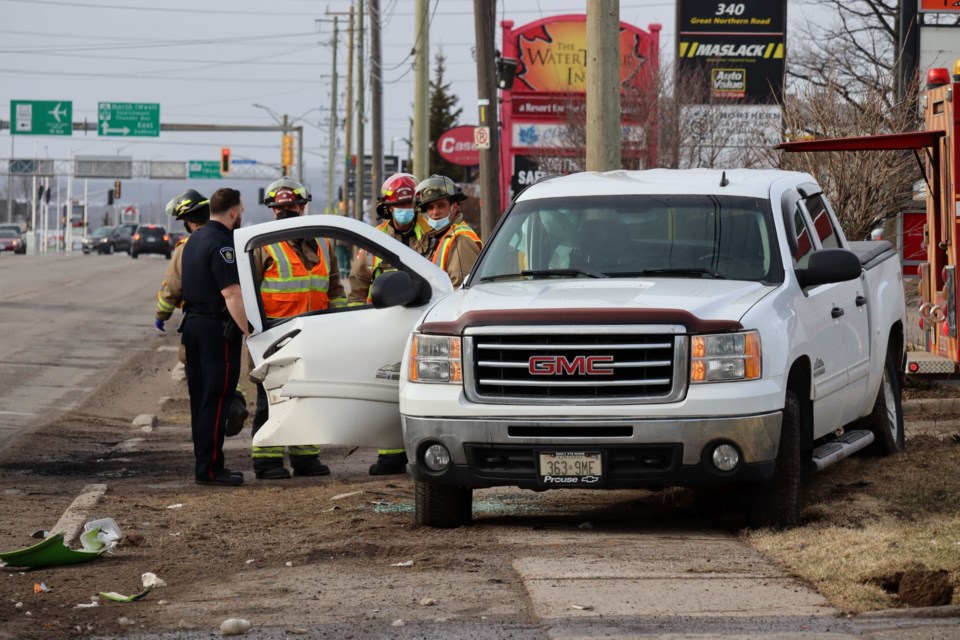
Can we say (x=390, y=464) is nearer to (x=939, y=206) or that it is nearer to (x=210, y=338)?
(x=210, y=338)

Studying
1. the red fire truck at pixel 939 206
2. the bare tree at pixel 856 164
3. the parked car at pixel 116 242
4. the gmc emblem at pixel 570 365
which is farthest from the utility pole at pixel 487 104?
the parked car at pixel 116 242

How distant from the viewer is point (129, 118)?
7838cm

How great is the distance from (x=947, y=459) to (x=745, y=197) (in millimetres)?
2513

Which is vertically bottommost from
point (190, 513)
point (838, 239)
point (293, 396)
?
point (190, 513)

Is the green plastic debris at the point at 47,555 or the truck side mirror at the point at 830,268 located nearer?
the green plastic debris at the point at 47,555

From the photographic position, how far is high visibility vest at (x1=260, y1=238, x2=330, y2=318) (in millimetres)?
10586

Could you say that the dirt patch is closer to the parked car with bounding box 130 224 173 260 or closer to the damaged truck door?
the damaged truck door

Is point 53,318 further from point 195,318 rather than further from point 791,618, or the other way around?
point 791,618

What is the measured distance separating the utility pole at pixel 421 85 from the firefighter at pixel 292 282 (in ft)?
59.6

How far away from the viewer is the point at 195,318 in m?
10.5

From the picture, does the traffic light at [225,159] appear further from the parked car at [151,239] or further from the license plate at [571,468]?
the license plate at [571,468]

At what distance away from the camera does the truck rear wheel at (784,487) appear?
8008mm

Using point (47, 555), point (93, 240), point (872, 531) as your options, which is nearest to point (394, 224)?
point (47, 555)

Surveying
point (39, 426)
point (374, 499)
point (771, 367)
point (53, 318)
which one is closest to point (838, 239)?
point (771, 367)
